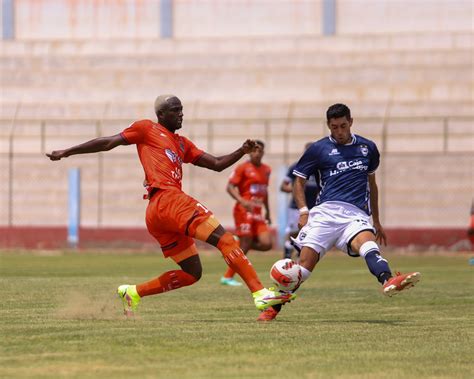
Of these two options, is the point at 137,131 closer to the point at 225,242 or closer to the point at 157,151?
the point at 157,151

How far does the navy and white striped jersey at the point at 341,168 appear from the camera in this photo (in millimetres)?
12484

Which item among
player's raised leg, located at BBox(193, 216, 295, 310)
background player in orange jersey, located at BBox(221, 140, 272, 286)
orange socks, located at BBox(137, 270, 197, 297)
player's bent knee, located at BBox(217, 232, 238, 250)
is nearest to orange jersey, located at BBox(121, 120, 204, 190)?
player's raised leg, located at BBox(193, 216, 295, 310)

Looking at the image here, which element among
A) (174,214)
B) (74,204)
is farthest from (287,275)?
(74,204)

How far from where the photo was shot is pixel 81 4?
45500mm

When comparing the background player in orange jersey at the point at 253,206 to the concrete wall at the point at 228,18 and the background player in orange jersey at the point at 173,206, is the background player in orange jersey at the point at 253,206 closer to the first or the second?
the background player in orange jersey at the point at 173,206

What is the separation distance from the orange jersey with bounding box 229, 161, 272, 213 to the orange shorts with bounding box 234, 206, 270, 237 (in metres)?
0.18

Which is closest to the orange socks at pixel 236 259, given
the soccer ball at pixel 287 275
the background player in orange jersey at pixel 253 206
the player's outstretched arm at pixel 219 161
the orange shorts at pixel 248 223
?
the soccer ball at pixel 287 275

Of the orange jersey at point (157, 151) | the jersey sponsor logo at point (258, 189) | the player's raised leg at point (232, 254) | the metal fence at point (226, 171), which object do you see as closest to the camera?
the player's raised leg at point (232, 254)

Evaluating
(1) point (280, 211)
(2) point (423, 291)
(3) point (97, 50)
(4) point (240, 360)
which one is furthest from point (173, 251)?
(3) point (97, 50)

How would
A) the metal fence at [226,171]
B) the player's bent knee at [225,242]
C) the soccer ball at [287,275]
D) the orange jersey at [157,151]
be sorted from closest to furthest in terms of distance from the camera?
the player's bent knee at [225,242]
the orange jersey at [157,151]
the soccer ball at [287,275]
the metal fence at [226,171]

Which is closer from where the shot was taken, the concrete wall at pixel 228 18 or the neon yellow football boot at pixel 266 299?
the neon yellow football boot at pixel 266 299

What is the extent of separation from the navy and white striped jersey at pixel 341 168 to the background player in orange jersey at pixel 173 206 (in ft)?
2.74

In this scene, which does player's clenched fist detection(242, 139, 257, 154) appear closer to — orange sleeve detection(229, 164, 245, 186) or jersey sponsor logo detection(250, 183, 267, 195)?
orange sleeve detection(229, 164, 245, 186)

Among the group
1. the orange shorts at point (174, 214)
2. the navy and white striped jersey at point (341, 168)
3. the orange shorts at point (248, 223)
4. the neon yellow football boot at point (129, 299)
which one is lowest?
the orange shorts at point (248, 223)
